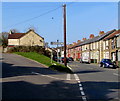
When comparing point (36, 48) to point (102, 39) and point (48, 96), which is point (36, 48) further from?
Result: point (48, 96)

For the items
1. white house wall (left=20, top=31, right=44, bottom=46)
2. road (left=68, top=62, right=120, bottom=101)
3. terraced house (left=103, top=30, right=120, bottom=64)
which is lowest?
road (left=68, top=62, right=120, bottom=101)

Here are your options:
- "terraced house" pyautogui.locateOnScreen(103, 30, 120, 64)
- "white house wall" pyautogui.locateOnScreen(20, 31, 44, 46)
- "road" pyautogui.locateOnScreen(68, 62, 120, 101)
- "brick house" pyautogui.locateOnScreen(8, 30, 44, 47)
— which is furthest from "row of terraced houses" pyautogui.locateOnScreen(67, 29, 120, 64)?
"road" pyautogui.locateOnScreen(68, 62, 120, 101)

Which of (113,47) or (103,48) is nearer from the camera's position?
(113,47)

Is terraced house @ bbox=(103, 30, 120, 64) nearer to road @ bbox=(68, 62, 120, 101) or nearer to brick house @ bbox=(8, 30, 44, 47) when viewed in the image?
brick house @ bbox=(8, 30, 44, 47)

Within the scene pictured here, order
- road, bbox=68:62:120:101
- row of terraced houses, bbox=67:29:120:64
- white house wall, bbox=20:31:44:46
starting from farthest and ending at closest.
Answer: white house wall, bbox=20:31:44:46 < row of terraced houses, bbox=67:29:120:64 < road, bbox=68:62:120:101

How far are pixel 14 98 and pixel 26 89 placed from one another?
80.7 inches

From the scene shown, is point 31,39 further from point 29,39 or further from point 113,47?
point 113,47

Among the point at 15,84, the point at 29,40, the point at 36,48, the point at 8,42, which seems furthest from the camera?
the point at 8,42

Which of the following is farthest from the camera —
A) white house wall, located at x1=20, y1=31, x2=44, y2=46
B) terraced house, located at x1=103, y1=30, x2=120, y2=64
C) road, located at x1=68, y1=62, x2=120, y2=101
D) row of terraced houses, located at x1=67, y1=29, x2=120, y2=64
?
white house wall, located at x1=20, y1=31, x2=44, y2=46

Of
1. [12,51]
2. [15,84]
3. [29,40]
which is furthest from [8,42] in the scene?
[15,84]

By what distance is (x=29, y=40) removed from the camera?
2857 inches

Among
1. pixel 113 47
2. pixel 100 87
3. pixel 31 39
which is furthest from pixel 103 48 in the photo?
pixel 100 87

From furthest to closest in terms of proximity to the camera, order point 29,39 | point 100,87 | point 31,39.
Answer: point 29,39 → point 31,39 → point 100,87

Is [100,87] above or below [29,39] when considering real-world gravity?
below
